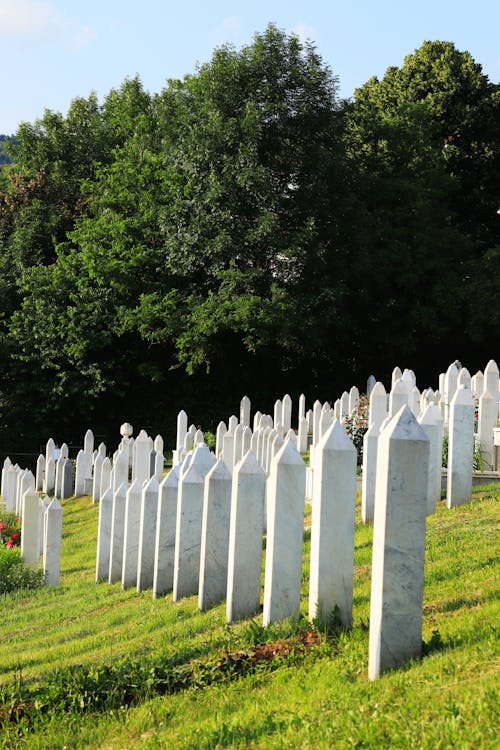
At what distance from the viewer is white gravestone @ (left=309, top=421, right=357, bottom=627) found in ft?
17.4

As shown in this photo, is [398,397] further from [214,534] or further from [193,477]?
[214,534]

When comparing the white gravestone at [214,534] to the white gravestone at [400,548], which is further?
the white gravestone at [214,534]

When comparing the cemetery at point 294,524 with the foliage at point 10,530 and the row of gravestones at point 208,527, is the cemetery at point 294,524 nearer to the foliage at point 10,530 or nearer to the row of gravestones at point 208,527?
the row of gravestones at point 208,527

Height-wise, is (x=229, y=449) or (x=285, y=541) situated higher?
(x=229, y=449)

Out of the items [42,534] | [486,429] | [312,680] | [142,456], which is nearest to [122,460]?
[42,534]

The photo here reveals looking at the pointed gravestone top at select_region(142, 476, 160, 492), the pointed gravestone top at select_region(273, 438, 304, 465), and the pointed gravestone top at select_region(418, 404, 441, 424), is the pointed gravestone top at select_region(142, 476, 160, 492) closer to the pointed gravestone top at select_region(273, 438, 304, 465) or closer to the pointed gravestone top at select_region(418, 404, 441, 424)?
the pointed gravestone top at select_region(418, 404, 441, 424)

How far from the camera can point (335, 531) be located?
17.5 feet

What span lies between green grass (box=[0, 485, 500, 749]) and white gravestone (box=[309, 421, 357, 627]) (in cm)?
20

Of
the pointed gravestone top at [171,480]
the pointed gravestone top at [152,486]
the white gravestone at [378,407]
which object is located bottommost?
the pointed gravestone top at [152,486]

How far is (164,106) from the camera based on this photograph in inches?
1250

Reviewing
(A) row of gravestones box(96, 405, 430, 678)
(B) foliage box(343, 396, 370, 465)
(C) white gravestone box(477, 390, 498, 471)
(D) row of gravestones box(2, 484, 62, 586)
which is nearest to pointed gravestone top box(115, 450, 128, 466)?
(D) row of gravestones box(2, 484, 62, 586)

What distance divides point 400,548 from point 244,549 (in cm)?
181

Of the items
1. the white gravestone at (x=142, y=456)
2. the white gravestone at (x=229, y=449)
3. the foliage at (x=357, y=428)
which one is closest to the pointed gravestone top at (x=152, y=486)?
the white gravestone at (x=229, y=449)

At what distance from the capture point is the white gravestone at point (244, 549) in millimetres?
6152
